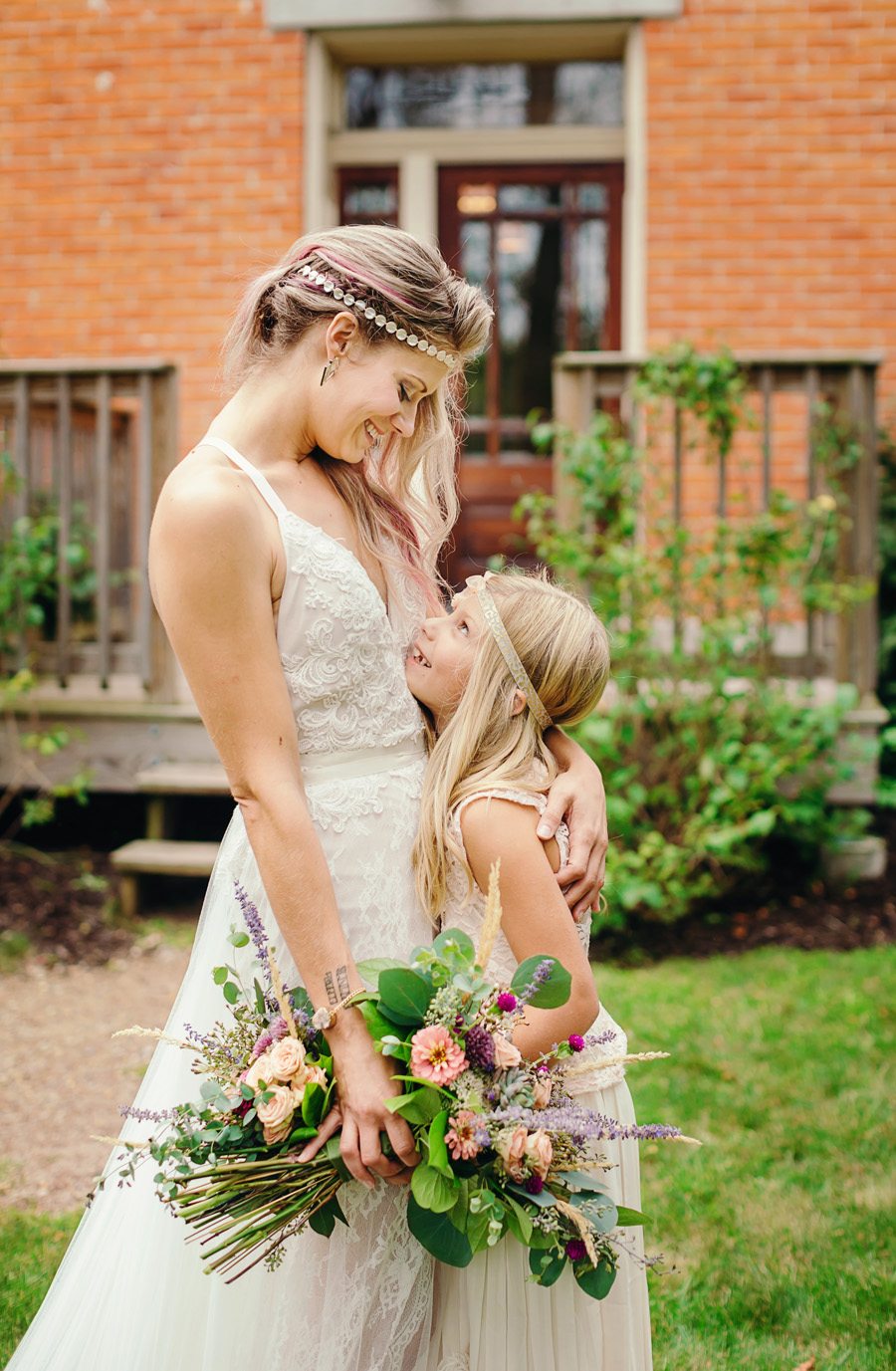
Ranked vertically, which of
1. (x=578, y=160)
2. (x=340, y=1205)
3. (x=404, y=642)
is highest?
(x=578, y=160)

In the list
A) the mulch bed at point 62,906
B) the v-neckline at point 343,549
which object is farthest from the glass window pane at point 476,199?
the v-neckline at point 343,549

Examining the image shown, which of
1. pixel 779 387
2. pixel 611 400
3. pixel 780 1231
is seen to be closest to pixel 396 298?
pixel 780 1231

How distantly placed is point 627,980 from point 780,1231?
1.43 meters

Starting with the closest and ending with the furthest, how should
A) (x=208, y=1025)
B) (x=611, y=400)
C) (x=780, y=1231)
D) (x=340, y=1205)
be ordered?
(x=340, y=1205) → (x=208, y=1025) → (x=780, y=1231) → (x=611, y=400)

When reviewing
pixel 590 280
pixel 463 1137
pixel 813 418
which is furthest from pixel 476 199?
pixel 463 1137

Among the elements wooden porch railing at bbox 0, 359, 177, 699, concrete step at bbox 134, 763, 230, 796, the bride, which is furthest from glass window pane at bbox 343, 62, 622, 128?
the bride

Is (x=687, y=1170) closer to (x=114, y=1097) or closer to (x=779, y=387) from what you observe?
(x=114, y=1097)

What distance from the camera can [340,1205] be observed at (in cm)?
169

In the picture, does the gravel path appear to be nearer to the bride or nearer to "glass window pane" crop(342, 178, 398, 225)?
the bride

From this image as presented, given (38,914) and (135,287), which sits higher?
(135,287)

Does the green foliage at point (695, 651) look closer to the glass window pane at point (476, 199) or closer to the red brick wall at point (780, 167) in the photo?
the red brick wall at point (780, 167)

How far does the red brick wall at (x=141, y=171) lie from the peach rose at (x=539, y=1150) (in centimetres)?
564

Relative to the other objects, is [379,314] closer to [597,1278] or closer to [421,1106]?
[421,1106]

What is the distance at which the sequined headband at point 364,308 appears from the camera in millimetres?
1772
